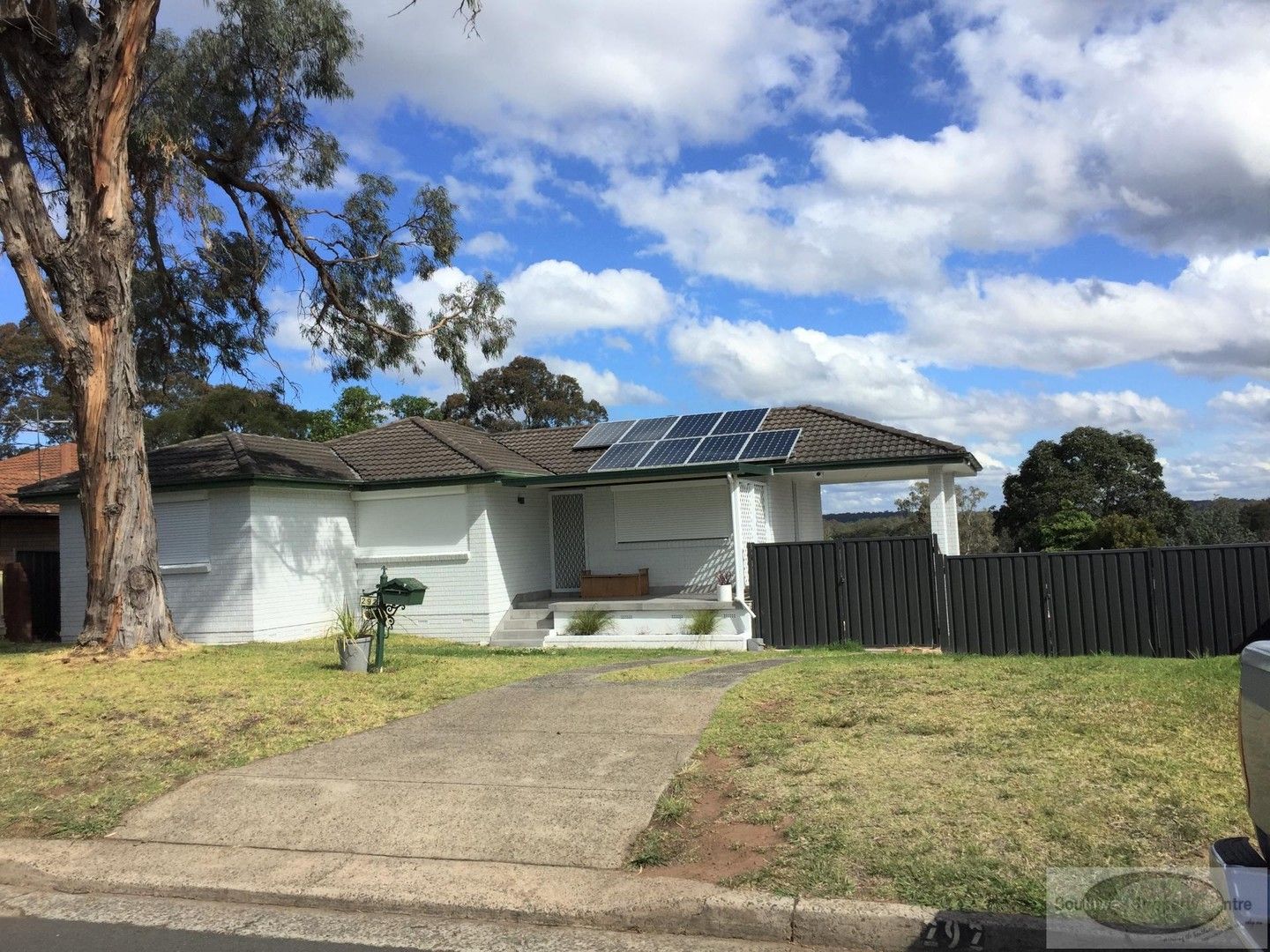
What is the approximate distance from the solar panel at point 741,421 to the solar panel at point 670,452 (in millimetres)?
909

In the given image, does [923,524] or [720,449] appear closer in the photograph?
[720,449]

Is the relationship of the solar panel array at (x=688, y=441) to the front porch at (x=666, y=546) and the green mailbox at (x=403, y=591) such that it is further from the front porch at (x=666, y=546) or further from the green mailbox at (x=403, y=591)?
the green mailbox at (x=403, y=591)

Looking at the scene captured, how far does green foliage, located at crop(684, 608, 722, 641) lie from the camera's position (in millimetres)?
16578

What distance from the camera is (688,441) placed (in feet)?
67.1

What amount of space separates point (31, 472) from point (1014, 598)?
1111 inches

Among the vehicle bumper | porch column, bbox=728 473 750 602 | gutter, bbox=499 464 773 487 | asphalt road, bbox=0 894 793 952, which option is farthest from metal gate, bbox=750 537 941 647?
the vehicle bumper

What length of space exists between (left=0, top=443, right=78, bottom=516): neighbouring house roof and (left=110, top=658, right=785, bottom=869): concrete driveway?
20590 millimetres

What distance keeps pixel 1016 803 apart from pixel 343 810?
4.31 metres

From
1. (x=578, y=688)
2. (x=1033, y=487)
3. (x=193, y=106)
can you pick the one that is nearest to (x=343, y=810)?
(x=578, y=688)

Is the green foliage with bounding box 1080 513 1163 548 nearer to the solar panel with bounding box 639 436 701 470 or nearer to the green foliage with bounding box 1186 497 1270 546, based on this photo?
the green foliage with bounding box 1186 497 1270 546

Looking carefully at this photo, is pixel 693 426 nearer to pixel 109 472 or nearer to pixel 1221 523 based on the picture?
pixel 109 472

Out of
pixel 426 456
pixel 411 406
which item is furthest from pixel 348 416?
pixel 426 456

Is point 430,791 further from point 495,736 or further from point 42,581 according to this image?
point 42,581

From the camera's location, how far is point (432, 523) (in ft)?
61.3
